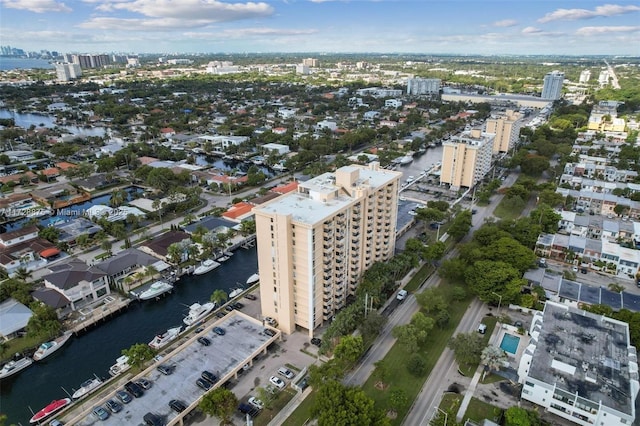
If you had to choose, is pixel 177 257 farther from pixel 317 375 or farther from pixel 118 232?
pixel 317 375

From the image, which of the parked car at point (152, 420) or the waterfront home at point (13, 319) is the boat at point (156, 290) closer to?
the waterfront home at point (13, 319)

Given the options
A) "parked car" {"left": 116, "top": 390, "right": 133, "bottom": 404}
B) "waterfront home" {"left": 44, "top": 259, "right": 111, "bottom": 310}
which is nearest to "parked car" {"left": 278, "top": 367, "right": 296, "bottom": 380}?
"parked car" {"left": 116, "top": 390, "right": 133, "bottom": 404}

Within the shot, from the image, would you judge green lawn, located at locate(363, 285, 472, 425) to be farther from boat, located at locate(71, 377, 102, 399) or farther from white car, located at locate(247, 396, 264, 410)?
boat, located at locate(71, 377, 102, 399)

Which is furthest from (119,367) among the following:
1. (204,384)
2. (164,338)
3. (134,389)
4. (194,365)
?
(204,384)

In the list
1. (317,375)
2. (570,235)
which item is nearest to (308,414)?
(317,375)

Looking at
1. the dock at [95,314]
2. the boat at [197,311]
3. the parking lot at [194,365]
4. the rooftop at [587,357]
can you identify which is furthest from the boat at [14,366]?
the rooftop at [587,357]

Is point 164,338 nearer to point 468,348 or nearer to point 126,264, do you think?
point 126,264
